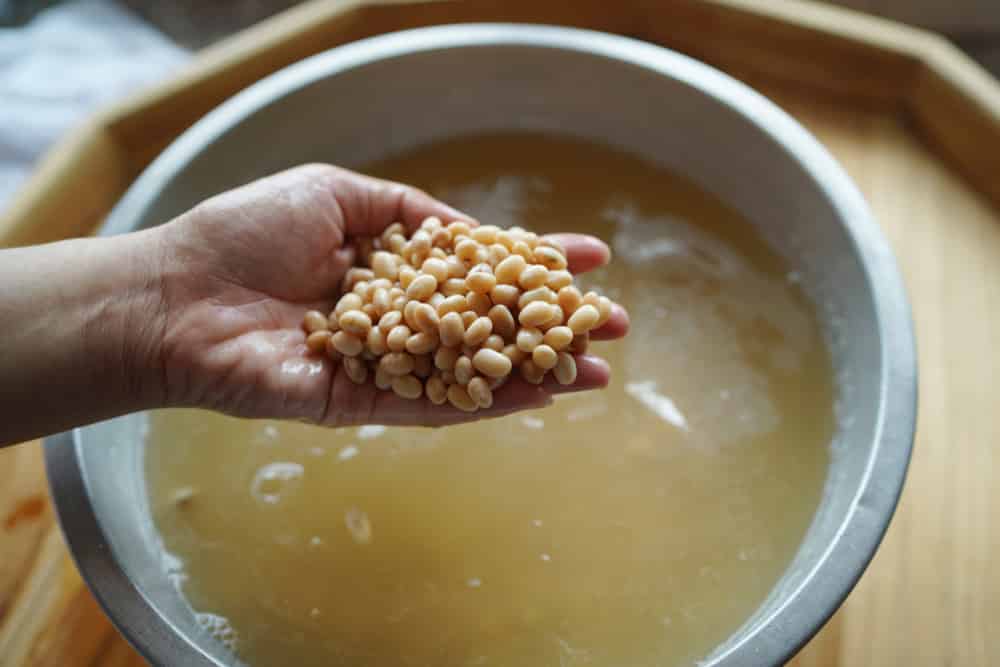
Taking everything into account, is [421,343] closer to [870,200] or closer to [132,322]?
[132,322]

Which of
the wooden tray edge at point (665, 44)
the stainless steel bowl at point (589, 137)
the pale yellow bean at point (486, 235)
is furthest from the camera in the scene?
the wooden tray edge at point (665, 44)

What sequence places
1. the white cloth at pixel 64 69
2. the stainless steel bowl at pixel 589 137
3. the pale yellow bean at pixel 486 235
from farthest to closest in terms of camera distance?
1. the white cloth at pixel 64 69
2. the pale yellow bean at pixel 486 235
3. the stainless steel bowl at pixel 589 137

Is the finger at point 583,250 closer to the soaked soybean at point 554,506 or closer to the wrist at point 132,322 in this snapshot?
the soaked soybean at point 554,506

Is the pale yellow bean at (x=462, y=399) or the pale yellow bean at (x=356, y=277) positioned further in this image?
the pale yellow bean at (x=356, y=277)

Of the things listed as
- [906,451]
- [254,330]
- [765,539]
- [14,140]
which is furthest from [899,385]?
[14,140]

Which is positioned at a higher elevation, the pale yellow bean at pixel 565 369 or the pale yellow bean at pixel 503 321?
the pale yellow bean at pixel 503 321

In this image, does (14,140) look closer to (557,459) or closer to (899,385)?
(557,459)

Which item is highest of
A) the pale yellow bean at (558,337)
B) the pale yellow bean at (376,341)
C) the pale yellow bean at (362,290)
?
the pale yellow bean at (558,337)

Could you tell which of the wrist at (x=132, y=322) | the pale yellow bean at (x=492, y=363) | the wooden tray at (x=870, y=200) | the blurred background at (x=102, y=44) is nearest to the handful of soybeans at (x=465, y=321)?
the pale yellow bean at (x=492, y=363)
